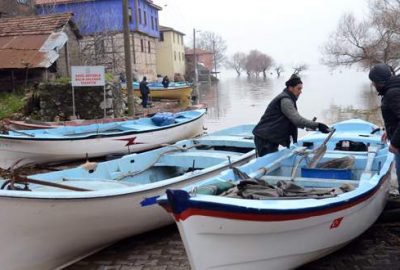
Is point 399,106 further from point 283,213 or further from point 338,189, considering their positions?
point 283,213

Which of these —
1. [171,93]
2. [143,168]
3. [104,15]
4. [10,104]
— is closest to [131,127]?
[143,168]

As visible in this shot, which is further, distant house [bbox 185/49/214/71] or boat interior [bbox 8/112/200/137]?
distant house [bbox 185/49/214/71]

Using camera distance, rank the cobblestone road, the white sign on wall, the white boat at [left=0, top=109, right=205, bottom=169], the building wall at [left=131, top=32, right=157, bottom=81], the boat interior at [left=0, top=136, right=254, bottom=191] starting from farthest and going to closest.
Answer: the building wall at [left=131, top=32, right=157, bottom=81] < the white sign on wall < the white boat at [left=0, top=109, right=205, bottom=169] < the boat interior at [left=0, top=136, right=254, bottom=191] < the cobblestone road

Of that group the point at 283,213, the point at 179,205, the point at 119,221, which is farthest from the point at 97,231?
the point at 283,213

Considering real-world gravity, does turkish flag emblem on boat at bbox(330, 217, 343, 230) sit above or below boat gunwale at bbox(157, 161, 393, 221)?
below

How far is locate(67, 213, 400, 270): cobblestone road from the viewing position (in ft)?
16.9

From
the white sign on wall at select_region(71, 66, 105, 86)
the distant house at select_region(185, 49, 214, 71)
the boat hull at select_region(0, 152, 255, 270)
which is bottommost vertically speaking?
the boat hull at select_region(0, 152, 255, 270)

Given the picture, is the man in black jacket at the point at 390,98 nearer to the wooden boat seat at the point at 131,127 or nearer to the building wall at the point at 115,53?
the wooden boat seat at the point at 131,127

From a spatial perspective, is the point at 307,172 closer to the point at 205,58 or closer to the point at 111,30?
the point at 111,30

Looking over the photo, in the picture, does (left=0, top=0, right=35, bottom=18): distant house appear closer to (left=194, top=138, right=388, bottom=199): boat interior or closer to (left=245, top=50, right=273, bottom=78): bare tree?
(left=194, top=138, right=388, bottom=199): boat interior

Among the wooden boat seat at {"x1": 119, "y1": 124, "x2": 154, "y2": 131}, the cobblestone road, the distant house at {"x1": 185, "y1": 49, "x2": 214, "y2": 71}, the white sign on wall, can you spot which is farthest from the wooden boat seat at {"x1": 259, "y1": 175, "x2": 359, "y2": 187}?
the distant house at {"x1": 185, "y1": 49, "x2": 214, "y2": 71}

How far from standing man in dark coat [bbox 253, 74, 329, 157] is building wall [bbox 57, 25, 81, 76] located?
53.6ft

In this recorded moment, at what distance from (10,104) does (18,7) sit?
833 inches

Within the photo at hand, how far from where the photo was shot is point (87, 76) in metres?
14.1
